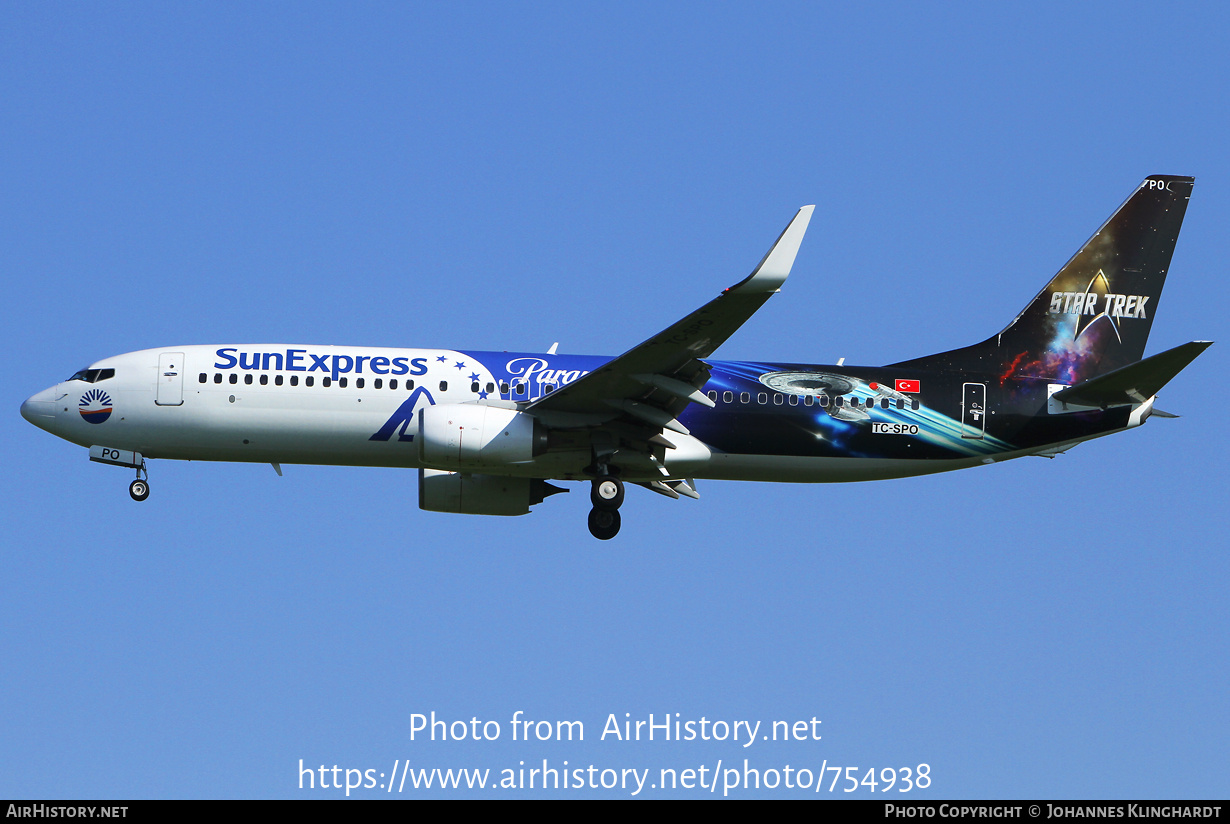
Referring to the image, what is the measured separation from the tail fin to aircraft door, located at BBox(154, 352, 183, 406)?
16.7 meters

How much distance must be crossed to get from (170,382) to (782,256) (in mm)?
14662

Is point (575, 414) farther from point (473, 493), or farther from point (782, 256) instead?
point (782, 256)

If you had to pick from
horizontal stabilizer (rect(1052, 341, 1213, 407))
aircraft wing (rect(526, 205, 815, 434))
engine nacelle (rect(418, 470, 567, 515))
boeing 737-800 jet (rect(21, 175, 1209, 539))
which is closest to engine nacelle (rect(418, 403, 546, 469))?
boeing 737-800 jet (rect(21, 175, 1209, 539))

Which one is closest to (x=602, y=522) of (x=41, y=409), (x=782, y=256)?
(x=782, y=256)

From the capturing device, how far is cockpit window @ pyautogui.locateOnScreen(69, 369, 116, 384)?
31.4m

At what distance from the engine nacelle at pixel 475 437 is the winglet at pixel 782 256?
21.5 ft

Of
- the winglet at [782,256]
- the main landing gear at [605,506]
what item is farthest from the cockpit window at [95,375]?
the winglet at [782,256]

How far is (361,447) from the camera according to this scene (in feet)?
99.4

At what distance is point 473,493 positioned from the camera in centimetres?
3231

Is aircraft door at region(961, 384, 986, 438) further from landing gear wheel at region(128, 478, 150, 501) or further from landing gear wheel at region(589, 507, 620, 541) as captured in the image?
landing gear wheel at region(128, 478, 150, 501)
